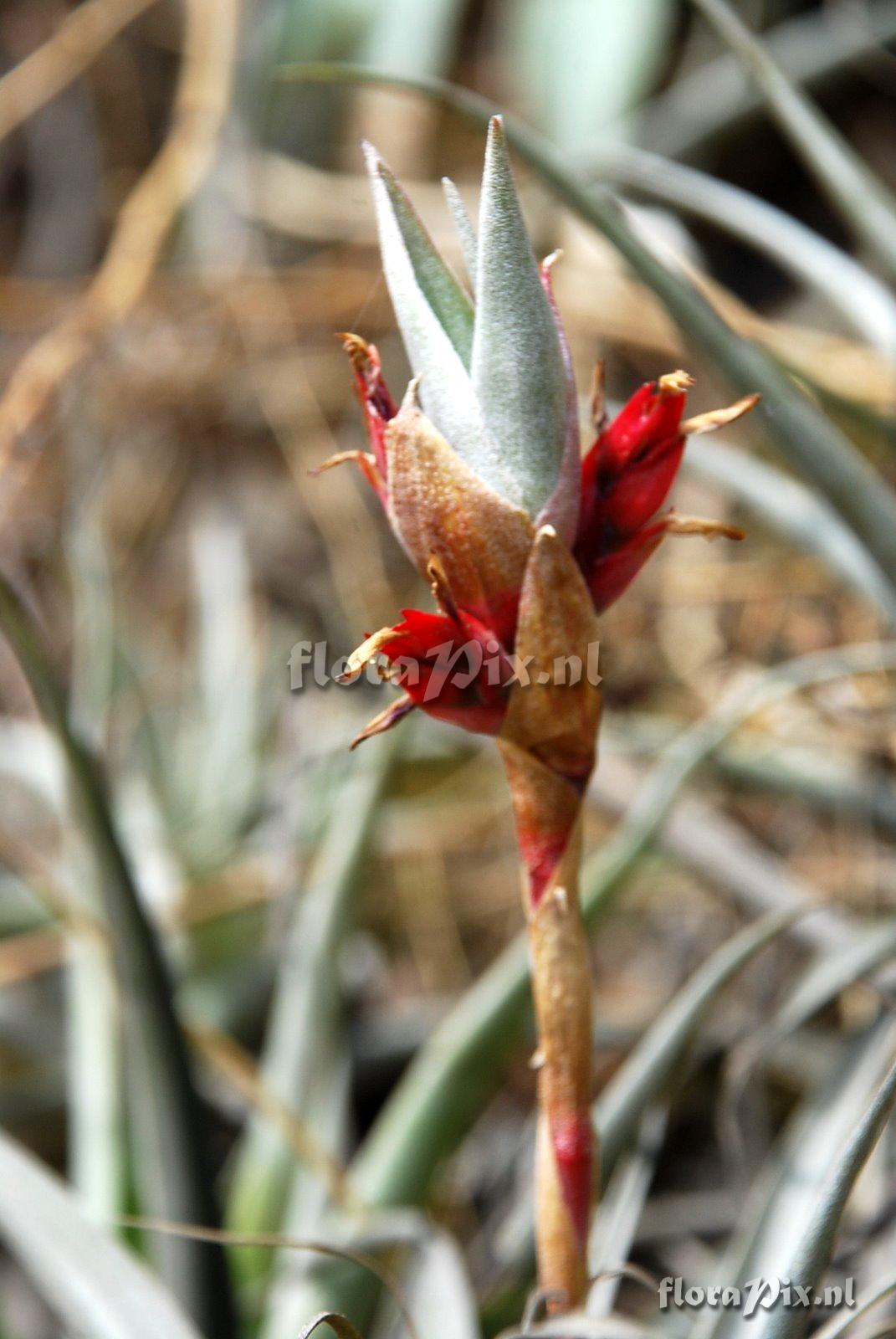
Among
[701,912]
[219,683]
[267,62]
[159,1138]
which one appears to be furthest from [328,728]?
[267,62]

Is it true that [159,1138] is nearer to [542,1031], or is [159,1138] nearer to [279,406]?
[542,1031]

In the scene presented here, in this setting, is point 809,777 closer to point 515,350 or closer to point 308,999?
point 308,999

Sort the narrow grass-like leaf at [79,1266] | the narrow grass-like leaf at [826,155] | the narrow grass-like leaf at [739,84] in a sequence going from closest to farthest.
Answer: the narrow grass-like leaf at [79,1266] → the narrow grass-like leaf at [826,155] → the narrow grass-like leaf at [739,84]

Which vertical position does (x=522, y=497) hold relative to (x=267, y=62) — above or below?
below

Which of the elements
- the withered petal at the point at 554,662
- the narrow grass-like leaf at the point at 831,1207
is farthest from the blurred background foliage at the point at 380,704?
the withered petal at the point at 554,662

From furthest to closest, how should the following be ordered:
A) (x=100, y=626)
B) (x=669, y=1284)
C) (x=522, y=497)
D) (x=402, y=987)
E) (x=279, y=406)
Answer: (x=279, y=406) → (x=402, y=987) → (x=100, y=626) → (x=669, y=1284) → (x=522, y=497)

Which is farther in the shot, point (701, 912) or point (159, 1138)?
point (701, 912)

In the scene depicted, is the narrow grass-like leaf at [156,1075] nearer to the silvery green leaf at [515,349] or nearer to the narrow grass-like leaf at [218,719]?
the silvery green leaf at [515,349]
